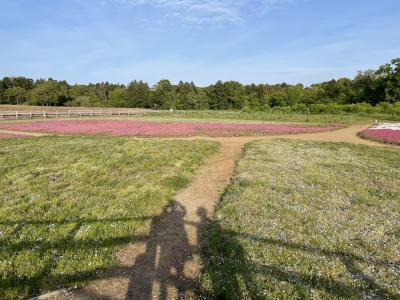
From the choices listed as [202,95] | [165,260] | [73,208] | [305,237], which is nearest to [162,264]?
[165,260]

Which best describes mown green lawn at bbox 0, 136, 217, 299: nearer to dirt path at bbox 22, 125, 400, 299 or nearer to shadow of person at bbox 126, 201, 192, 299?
dirt path at bbox 22, 125, 400, 299

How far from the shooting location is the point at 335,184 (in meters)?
15.7

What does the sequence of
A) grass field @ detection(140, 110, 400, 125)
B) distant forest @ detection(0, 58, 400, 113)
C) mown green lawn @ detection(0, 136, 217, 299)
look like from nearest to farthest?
mown green lawn @ detection(0, 136, 217, 299), grass field @ detection(140, 110, 400, 125), distant forest @ detection(0, 58, 400, 113)

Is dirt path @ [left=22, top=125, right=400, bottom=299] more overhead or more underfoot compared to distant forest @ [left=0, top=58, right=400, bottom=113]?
more underfoot

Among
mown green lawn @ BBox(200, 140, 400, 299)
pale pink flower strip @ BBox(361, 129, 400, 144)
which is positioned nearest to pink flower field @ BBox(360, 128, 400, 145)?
pale pink flower strip @ BBox(361, 129, 400, 144)

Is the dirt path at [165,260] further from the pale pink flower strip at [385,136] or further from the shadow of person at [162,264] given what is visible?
the pale pink flower strip at [385,136]

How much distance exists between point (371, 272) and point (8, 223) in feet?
34.9

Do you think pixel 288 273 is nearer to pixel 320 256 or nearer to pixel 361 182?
pixel 320 256

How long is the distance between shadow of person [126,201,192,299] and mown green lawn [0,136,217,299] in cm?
56

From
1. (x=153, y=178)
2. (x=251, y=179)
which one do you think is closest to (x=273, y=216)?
(x=251, y=179)

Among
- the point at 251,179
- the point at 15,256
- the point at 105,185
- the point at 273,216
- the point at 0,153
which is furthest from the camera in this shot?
the point at 0,153

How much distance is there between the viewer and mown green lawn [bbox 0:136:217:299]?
25.9ft

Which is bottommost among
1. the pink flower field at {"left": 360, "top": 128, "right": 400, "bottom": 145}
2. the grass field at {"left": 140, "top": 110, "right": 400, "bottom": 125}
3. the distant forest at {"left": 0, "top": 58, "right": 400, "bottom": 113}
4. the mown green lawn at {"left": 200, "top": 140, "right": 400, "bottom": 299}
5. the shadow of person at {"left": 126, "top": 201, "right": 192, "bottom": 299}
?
the shadow of person at {"left": 126, "top": 201, "right": 192, "bottom": 299}

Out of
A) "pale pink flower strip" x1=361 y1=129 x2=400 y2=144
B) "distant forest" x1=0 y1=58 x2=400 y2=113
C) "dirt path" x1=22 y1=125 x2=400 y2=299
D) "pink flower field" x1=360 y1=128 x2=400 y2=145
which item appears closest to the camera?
"dirt path" x1=22 y1=125 x2=400 y2=299
